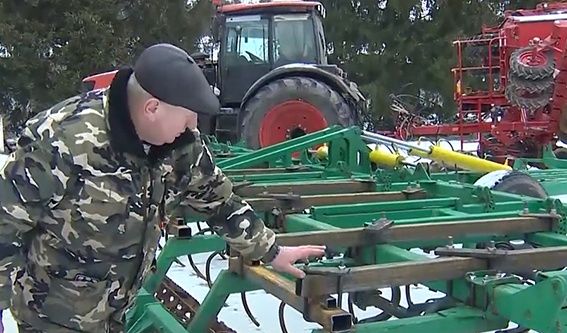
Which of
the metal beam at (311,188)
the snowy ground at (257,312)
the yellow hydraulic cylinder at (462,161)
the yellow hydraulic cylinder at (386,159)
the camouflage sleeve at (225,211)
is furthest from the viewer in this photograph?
the yellow hydraulic cylinder at (386,159)

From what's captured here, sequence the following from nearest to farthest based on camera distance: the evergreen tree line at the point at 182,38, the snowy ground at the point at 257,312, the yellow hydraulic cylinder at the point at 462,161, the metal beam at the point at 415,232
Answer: the metal beam at the point at 415,232, the snowy ground at the point at 257,312, the yellow hydraulic cylinder at the point at 462,161, the evergreen tree line at the point at 182,38

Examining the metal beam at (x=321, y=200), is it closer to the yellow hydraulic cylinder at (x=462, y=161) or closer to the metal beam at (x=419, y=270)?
the yellow hydraulic cylinder at (x=462, y=161)

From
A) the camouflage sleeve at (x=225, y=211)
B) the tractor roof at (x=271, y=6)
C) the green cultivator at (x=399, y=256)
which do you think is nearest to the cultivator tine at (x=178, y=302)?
the green cultivator at (x=399, y=256)

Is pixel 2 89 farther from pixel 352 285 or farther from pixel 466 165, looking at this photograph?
pixel 352 285

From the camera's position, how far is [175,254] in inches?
121

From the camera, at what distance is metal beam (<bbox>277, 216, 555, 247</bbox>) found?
2426 mm

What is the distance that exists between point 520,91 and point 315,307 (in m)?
6.83

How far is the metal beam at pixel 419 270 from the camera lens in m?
1.93

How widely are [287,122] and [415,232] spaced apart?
3973mm

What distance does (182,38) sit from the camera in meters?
18.2

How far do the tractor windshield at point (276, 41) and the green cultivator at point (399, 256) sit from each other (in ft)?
11.5

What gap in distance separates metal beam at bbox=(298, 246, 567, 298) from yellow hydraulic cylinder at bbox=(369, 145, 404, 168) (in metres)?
2.15

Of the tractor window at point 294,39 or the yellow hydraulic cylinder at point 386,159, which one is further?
the tractor window at point 294,39

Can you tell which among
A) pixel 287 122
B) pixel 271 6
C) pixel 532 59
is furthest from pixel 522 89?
pixel 287 122
